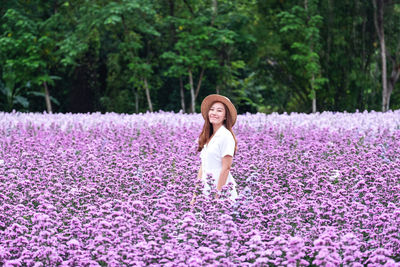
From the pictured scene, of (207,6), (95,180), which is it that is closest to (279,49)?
(207,6)

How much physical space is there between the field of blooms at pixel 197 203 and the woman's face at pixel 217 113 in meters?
0.69

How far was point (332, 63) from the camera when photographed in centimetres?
2012

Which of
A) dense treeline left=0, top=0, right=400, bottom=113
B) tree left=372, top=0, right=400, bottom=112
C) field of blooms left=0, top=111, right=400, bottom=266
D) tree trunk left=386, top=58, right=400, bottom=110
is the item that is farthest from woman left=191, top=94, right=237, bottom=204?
tree trunk left=386, top=58, right=400, bottom=110

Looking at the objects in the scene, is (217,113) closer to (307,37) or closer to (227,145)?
(227,145)

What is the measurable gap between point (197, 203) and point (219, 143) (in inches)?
39.5

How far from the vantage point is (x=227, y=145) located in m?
5.50

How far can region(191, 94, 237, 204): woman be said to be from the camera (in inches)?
215

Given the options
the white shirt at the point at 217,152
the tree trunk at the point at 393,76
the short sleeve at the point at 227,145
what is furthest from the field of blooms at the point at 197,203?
the tree trunk at the point at 393,76

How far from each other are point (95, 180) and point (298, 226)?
2.28 metres

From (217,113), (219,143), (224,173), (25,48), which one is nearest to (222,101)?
(217,113)

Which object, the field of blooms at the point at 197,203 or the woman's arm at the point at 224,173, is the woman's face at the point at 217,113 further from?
the field of blooms at the point at 197,203

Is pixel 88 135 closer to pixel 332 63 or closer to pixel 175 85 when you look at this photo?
pixel 332 63

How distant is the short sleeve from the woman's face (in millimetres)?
220

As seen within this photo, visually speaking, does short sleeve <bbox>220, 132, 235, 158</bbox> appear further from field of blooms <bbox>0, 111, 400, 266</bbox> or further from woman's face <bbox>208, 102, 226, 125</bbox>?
field of blooms <bbox>0, 111, 400, 266</bbox>
